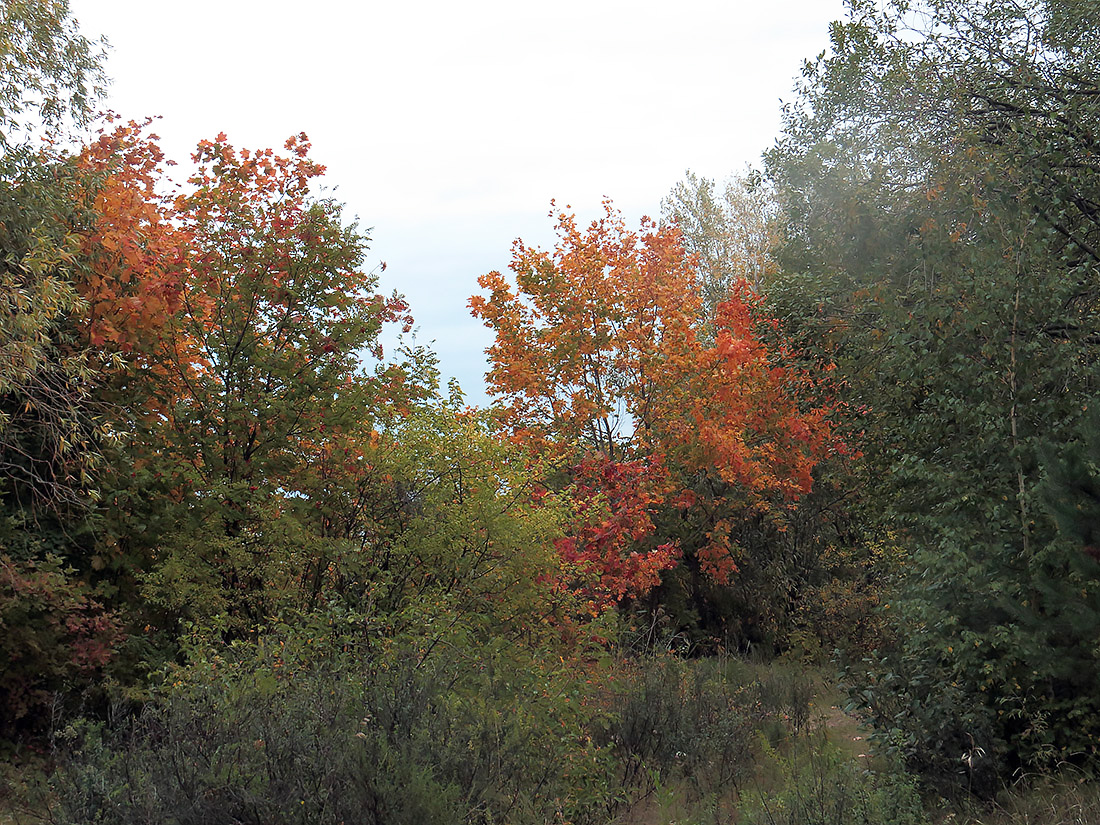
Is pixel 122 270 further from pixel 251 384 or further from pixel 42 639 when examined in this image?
pixel 42 639

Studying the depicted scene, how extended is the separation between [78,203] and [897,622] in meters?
10.7

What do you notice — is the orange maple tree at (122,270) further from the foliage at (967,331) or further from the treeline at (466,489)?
the foliage at (967,331)

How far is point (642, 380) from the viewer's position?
18047 mm

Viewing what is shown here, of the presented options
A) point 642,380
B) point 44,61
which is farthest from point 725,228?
point 44,61

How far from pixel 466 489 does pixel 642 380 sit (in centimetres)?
830

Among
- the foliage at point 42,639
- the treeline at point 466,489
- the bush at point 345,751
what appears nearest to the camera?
the bush at point 345,751

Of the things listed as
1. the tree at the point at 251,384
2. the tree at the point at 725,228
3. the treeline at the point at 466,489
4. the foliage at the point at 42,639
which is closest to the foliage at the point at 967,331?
the treeline at the point at 466,489

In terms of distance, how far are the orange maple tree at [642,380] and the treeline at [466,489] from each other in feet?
3.51

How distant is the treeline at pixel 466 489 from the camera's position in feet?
22.0

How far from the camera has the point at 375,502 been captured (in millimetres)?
10648

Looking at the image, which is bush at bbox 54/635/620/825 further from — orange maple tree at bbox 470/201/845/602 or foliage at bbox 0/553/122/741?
orange maple tree at bbox 470/201/845/602

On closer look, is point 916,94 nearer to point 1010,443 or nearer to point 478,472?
point 1010,443

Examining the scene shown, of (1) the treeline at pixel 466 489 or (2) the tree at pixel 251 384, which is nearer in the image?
(1) the treeline at pixel 466 489

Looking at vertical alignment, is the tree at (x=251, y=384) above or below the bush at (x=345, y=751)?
above
